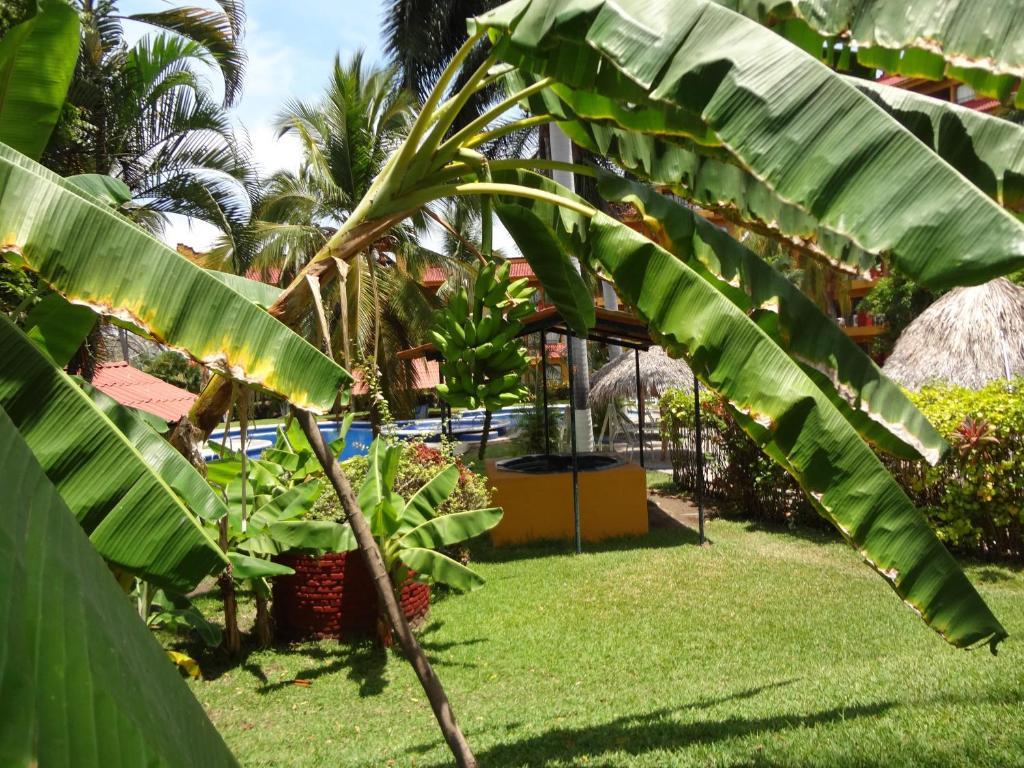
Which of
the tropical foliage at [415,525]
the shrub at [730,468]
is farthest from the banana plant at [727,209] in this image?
the shrub at [730,468]

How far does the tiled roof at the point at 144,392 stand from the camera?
15.4 meters

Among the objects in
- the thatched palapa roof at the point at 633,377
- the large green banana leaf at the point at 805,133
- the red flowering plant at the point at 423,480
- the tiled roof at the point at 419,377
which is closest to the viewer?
the large green banana leaf at the point at 805,133

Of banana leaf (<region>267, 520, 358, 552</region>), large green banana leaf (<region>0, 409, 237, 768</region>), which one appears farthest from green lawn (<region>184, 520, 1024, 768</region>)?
large green banana leaf (<region>0, 409, 237, 768</region>)

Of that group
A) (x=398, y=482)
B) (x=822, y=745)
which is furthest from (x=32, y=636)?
(x=398, y=482)

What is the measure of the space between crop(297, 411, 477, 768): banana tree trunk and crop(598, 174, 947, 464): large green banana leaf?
56.7 inches

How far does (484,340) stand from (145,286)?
1388 mm

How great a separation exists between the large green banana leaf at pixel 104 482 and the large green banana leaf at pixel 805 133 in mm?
1565

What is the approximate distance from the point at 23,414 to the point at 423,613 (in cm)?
578

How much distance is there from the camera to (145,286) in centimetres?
200

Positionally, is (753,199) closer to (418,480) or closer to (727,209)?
(727,209)

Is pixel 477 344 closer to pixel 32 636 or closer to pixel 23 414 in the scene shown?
pixel 23 414

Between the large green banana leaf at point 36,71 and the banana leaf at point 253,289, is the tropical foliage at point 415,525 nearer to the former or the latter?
the banana leaf at point 253,289

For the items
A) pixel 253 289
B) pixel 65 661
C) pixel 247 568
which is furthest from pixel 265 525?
pixel 65 661

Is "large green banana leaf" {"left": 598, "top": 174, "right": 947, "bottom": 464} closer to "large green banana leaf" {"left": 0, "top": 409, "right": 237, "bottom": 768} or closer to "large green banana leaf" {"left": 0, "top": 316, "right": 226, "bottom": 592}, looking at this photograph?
"large green banana leaf" {"left": 0, "top": 316, "right": 226, "bottom": 592}
